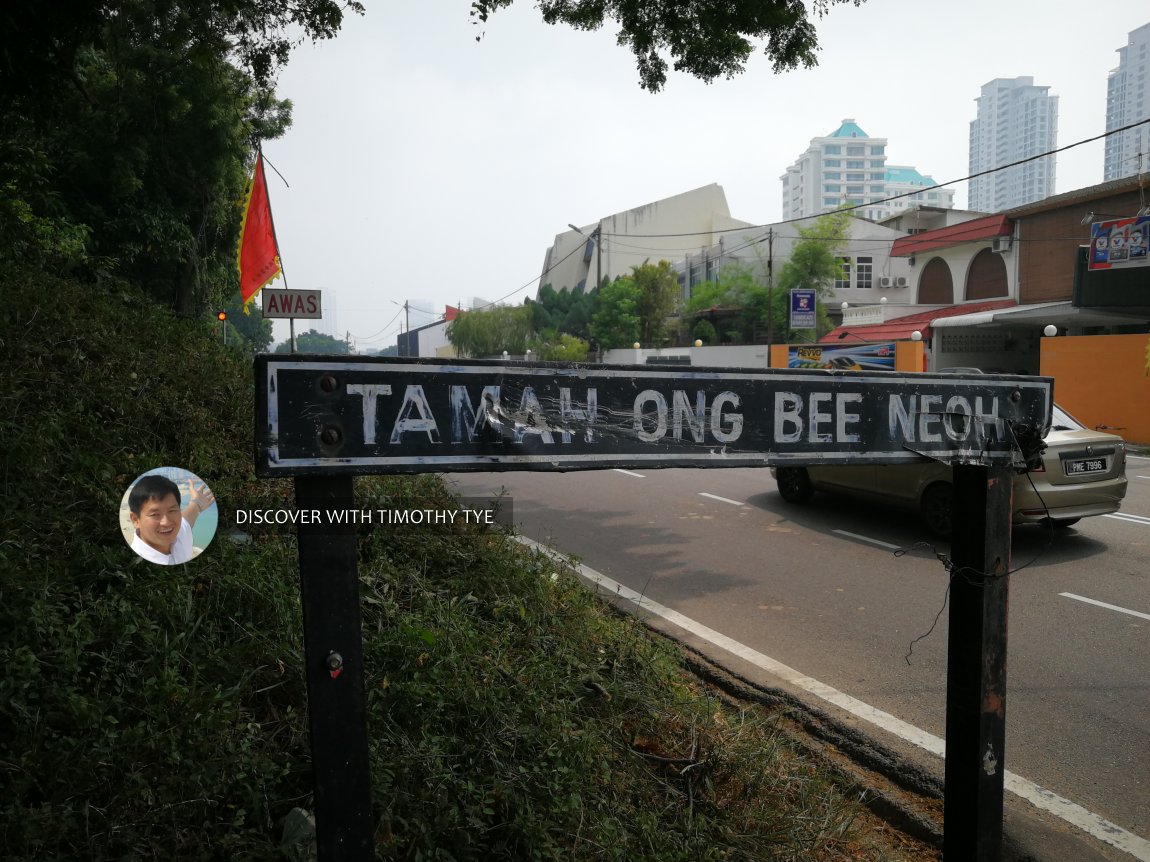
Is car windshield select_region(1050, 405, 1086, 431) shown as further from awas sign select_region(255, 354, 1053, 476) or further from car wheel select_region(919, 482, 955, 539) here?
awas sign select_region(255, 354, 1053, 476)

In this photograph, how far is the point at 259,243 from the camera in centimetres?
1522

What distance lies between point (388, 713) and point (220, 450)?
269 centimetres

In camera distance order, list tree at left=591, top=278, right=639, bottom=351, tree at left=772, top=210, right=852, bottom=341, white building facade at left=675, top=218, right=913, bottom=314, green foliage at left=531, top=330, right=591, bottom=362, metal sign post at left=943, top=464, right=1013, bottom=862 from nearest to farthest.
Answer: metal sign post at left=943, top=464, right=1013, bottom=862
tree at left=772, top=210, right=852, bottom=341
white building facade at left=675, top=218, right=913, bottom=314
green foliage at left=531, top=330, right=591, bottom=362
tree at left=591, top=278, right=639, bottom=351

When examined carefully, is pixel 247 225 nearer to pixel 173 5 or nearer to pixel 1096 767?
pixel 173 5

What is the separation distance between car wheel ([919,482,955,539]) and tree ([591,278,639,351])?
4820 cm

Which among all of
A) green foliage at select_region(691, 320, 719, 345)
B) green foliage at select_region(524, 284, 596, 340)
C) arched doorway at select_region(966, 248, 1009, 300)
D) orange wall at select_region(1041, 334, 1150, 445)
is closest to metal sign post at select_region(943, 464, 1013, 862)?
orange wall at select_region(1041, 334, 1150, 445)

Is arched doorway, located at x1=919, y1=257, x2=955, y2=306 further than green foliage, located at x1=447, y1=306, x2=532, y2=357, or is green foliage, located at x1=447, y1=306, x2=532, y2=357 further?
green foliage, located at x1=447, y1=306, x2=532, y2=357

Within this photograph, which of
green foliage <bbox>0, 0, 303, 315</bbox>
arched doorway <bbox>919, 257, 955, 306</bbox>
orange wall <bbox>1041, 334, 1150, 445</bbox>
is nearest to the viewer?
green foliage <bbox>0, 0, 303, 315</bbox>

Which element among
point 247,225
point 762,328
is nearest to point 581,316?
point 762,328

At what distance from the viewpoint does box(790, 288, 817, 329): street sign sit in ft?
104

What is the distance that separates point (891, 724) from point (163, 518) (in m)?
3.80

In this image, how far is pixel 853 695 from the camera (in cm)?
466

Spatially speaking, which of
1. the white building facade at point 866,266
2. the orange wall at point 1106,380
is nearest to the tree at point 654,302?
the white building facade at point 866,266

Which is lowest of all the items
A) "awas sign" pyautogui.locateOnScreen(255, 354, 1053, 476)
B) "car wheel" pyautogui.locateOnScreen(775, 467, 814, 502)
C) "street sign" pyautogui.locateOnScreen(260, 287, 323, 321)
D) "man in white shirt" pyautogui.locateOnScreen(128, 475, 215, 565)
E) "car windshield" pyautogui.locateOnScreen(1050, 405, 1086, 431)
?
"car wheel" pyautogui.locateOnScreen(775, 467, 814, 502)
